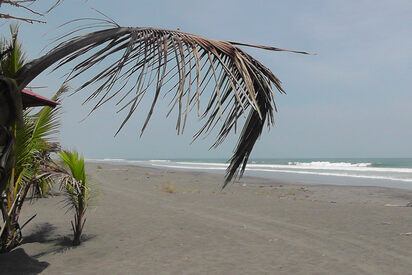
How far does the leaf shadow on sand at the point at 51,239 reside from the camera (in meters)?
6.73

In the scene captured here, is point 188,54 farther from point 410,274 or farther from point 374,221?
point 374,221

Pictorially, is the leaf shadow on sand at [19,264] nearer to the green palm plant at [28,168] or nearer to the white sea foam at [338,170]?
the green palm plant at [28,168]

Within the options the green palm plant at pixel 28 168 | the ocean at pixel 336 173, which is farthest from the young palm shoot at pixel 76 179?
the ocean at pixel 336 173

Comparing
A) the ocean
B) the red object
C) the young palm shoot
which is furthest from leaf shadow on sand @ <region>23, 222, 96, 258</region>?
the ocean

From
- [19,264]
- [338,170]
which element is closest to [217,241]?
[19,264]

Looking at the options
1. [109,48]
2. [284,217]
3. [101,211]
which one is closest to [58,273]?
[109,48]

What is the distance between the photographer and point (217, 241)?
25.1 feet

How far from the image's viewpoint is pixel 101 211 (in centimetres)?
1082

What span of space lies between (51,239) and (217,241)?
11.0 feet

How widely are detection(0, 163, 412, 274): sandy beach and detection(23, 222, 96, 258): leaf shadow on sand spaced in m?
0.02

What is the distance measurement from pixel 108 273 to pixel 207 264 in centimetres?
161

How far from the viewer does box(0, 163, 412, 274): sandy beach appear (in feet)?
19.6

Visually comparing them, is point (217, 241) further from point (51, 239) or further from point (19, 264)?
point (19, 264)

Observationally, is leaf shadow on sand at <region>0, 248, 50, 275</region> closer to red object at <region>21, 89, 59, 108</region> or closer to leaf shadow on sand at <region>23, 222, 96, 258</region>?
leaf shadow on sand at <region>23, 222, 96, 258</region>
